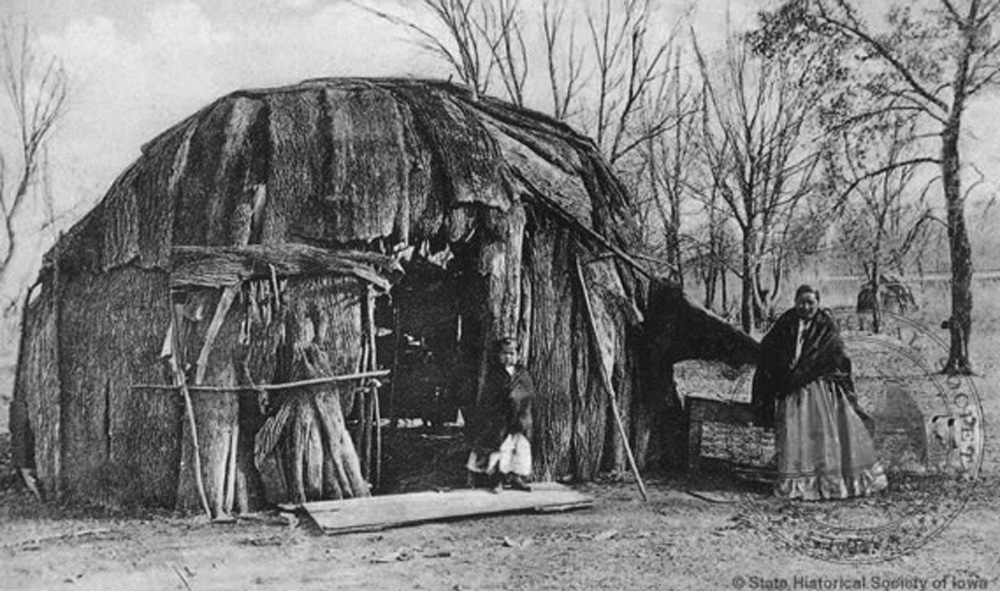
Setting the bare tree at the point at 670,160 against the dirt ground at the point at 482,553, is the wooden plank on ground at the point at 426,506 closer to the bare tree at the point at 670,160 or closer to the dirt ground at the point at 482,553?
the dirt ground at the point at 482,553

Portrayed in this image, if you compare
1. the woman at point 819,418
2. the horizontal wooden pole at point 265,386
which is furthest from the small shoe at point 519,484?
the woman at point 819,418

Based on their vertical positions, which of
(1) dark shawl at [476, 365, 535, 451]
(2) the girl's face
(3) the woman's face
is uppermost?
(3) the woman's face

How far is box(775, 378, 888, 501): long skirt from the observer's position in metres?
7.79

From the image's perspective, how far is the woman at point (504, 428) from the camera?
8.00 meters

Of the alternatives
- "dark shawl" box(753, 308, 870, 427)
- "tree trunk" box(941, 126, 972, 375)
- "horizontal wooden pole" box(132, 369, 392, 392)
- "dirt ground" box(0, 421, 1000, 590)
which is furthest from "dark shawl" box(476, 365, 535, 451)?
"tree trunk" box(941, 126, 972, 375)

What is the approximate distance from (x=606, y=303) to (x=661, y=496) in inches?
79.7

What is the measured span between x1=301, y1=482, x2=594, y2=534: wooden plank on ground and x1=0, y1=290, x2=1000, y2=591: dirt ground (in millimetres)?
79

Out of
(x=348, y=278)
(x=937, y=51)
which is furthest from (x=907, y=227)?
(x=348, y=278)

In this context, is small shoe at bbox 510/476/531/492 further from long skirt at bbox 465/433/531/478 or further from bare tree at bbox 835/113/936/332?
bare tree at bbox 835/113/936/332

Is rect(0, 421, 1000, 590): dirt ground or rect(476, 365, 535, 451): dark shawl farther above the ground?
rect(476, 365, 535, 451): dark shawl

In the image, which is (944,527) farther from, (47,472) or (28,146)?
(28,146)

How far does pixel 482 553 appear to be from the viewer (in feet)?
21.4

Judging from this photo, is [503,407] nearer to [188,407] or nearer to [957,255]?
[188,407]
